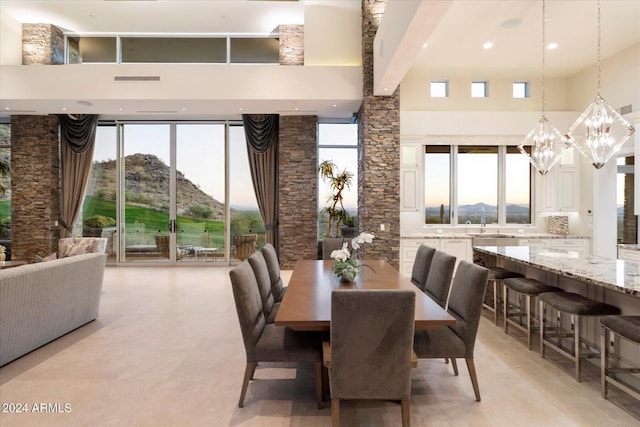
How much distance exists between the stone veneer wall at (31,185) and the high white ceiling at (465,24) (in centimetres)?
206

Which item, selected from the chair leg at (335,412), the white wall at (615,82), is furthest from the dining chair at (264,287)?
the white wall at (615,82)

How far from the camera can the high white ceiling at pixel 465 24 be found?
4727 millimetres

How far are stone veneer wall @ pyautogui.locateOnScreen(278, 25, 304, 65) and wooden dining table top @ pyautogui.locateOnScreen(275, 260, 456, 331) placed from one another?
4406mm

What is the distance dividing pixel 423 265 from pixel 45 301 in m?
3.65

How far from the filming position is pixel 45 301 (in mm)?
3361

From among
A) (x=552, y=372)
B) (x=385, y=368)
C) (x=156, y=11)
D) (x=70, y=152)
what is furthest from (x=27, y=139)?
(x=552, y=372)

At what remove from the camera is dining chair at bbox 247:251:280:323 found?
285cm

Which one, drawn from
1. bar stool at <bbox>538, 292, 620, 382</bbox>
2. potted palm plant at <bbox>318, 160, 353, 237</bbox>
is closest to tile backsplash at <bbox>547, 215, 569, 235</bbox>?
potted palm plant at <bbox>318, 160, 353, 237</bbox>

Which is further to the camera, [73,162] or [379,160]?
[73,162]

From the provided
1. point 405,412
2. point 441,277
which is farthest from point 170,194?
point 405,412

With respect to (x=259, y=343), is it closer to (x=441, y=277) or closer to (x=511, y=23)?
(x=441, y=277)

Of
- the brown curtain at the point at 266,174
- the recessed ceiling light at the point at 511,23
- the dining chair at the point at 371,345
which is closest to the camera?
the dining chair at the point at 371,345

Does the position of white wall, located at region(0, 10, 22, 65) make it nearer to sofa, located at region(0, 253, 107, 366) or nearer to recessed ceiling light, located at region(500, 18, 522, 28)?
sofa, located at region(0, 253, 107, 366)

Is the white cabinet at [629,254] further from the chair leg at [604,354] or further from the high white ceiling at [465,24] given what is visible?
the chair leg at [604,354]
